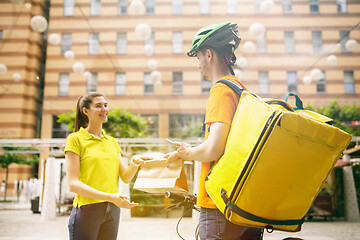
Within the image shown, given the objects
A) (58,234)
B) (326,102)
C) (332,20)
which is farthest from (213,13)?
(58,234)

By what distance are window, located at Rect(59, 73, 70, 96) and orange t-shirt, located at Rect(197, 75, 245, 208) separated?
21.7m

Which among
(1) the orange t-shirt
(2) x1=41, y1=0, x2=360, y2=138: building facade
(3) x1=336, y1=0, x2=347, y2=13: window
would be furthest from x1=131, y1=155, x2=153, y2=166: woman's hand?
(3) x1=336, y1=0, x2=347, y2=13: window

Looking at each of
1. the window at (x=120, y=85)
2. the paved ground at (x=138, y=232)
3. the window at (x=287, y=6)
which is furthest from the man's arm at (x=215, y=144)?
the window at (x=287, y=6)

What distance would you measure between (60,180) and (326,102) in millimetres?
16971

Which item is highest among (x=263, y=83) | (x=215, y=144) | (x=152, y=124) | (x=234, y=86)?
(x=263, y=83)

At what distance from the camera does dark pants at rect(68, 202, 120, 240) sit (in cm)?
209

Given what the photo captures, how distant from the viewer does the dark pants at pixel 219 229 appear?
4.90 feet

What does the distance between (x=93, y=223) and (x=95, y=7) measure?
21.8m

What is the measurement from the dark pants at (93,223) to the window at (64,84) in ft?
68.8

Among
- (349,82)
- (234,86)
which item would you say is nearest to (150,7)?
(349,82)

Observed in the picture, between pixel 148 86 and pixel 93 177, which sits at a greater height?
pixel 148 86

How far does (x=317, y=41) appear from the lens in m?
20.8

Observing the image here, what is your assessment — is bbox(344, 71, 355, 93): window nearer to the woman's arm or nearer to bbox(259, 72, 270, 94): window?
bbox(259, 72, 270, 94): window

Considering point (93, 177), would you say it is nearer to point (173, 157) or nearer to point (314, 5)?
point (173, 157)
